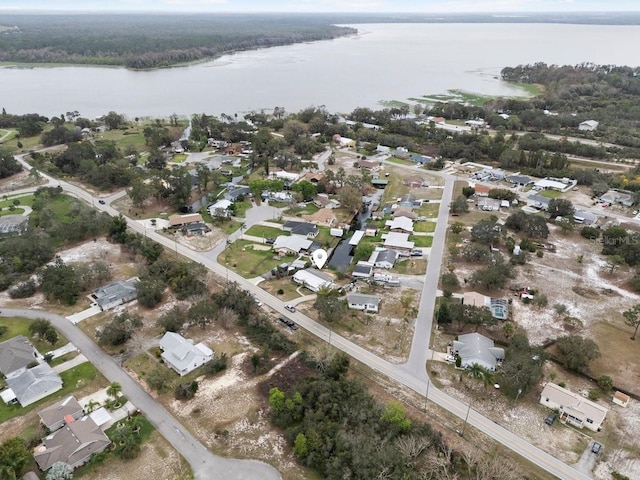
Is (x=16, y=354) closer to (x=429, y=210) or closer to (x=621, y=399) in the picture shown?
(x=621, y=399)

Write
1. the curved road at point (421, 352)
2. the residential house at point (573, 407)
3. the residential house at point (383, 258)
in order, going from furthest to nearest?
the residential house at point (383, 258) < the residential house at point (573, 407) < the curved road at point (421, 352)

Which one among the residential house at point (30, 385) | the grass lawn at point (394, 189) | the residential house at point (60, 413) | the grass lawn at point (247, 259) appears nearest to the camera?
the residential house at point (60, 413)

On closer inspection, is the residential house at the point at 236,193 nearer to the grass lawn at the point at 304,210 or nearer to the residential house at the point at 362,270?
the grass lawn at the point at 304,210

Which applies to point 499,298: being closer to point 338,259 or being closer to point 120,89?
point 338,259

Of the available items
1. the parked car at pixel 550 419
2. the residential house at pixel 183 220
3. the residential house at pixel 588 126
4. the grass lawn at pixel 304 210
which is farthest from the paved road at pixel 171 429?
the residential house at pixel 588 126

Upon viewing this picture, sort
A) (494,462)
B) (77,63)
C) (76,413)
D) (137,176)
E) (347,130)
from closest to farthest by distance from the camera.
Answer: (494,462) < (76,413) < (137,176) < (347,130) < (77,63)

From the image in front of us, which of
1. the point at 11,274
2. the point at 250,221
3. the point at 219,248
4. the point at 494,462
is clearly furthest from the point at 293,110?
the point at 494,462

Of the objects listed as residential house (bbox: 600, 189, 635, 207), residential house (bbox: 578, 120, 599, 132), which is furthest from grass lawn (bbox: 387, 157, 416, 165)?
residential house (bbox: 578, 120, 599, 132)
